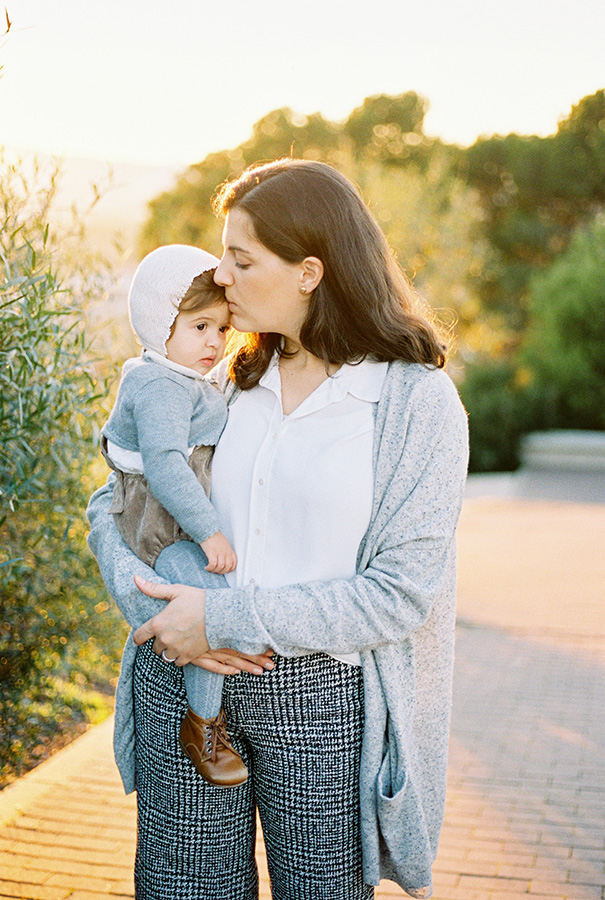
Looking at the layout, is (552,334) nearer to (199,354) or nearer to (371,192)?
(371,192)

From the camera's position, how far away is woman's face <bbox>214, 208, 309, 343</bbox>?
1.74 metres

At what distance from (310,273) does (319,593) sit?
634 mm

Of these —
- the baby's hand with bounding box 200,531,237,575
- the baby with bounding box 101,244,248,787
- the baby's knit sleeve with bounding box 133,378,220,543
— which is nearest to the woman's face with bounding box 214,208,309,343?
the baby with bounding box 101,244,248,787

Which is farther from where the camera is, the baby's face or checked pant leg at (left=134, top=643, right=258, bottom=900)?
the baby's face

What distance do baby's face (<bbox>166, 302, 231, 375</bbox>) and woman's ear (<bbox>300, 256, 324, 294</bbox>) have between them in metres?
0.24

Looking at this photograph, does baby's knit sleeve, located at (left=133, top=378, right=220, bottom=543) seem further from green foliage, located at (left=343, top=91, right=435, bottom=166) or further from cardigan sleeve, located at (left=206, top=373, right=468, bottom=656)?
green foliage, located at (left=343, top=91, right=435, bottom=166)

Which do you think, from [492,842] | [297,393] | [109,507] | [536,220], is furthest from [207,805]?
[536,220]

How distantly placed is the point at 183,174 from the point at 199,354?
26534 millimetres

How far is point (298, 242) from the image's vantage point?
5.62 ft

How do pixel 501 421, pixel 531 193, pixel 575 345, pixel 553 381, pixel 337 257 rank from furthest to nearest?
pixel 531 193 < pixel 553 381 < pixel 575 345 < pixel 501 421 < pixel 337 257

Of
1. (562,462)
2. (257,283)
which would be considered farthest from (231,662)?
(562,462)

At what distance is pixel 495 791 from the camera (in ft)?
11.6

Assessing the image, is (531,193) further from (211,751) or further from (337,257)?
→ (211,751)

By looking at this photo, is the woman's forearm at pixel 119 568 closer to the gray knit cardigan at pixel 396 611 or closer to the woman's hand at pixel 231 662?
the gray knit cardigan at pixel 396 611
